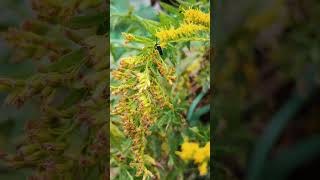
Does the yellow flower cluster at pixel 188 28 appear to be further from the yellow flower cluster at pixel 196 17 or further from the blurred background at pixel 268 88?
the blurred background at pixel 268 88

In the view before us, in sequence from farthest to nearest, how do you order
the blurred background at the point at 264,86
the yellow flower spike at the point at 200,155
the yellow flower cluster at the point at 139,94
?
the blurred background at the point at 264,86 < the yellow flower spike at the point at 200,155 < the yellow flower cluster at the point at 139,94

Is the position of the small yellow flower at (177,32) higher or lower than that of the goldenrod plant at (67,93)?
higher

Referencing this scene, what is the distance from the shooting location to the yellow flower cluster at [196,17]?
1.42 ft

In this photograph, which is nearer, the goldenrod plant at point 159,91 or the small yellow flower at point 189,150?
the goldenrod plant at point 159,91

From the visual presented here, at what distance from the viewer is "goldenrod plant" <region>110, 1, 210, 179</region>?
42 cm

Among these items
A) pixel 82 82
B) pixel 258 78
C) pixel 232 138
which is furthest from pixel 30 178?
pixel 258 78

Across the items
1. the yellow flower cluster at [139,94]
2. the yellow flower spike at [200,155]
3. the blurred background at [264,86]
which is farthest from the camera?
the blurred background at [264,86]

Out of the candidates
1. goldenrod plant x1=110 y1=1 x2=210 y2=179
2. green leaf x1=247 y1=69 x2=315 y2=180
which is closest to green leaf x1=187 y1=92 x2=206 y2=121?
goldenrod plant x1=110 y1=1 x2=210 y2=179

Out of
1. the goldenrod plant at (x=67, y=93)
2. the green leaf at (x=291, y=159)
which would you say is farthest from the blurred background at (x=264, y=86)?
the goldenrod plant at (x=67, y=93)

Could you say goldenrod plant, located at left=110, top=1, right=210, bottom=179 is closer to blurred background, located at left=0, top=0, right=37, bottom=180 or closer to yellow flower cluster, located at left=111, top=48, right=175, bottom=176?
yellow flower cluster, located at left=111, top=48, right=175, bottom=176

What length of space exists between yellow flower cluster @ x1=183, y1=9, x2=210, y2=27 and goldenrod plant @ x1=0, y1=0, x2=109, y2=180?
0.07 meters

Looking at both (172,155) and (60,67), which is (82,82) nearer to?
(60,67)

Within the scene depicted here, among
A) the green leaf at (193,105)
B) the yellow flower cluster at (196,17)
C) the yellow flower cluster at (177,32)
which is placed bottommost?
the green leaf at (193,105)

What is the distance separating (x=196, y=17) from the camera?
0.44 m
